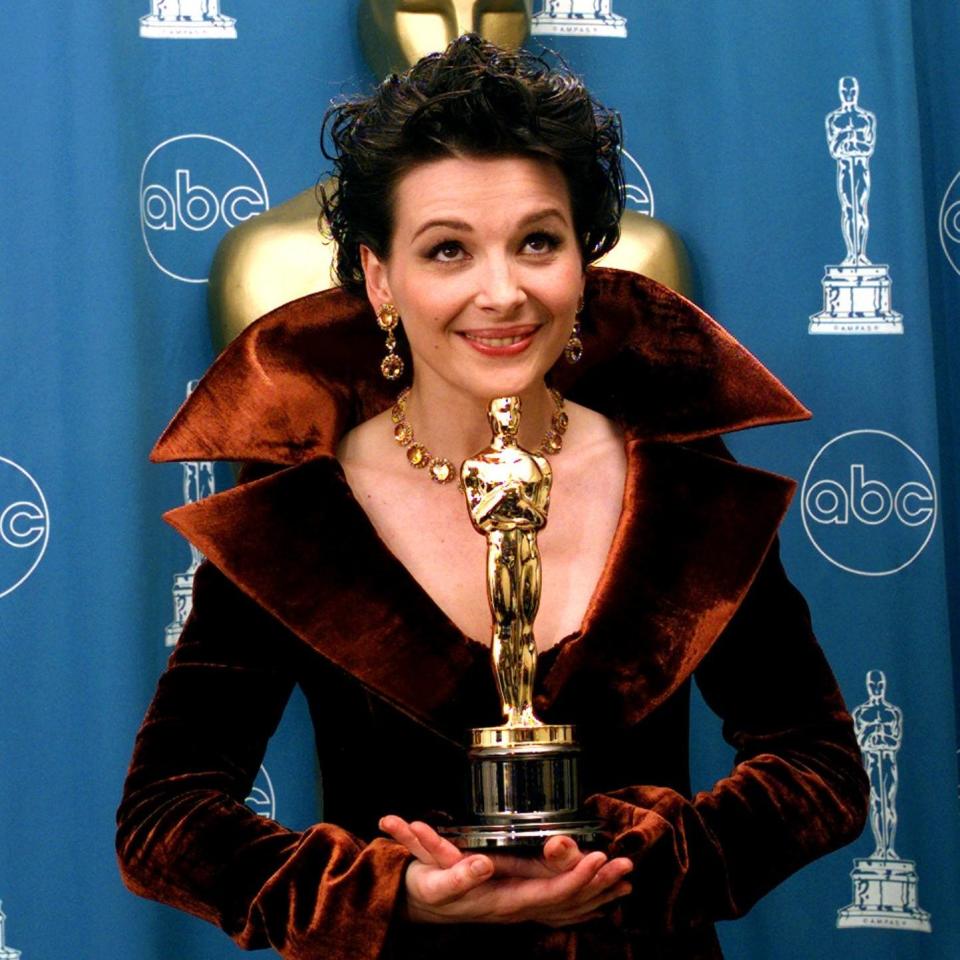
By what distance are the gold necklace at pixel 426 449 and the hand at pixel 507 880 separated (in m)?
0.43

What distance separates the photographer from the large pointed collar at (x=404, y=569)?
141 centimetres

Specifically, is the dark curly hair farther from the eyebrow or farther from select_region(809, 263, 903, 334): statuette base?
select_region(809, 263, 903, 334): statuette base

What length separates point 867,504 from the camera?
199cm

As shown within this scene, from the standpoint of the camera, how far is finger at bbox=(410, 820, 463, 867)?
1.13m

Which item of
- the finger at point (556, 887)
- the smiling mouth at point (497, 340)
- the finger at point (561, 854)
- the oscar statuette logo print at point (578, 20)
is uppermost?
the oscar statuette logo print at point (578, 20)

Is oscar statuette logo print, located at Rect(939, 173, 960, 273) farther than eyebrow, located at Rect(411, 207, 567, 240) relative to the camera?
Yes

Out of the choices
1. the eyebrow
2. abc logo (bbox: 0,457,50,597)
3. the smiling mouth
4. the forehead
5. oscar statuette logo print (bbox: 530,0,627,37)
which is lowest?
abc logo (bbox: 0,457,50,597)

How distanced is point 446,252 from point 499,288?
0.07m

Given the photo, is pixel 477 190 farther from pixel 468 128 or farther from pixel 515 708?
pixel 515 708

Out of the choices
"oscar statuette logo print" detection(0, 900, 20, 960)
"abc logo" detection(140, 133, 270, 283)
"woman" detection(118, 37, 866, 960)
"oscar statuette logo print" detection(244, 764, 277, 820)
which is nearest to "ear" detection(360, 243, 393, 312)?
"woman" detection(118, 37, 866, 960)

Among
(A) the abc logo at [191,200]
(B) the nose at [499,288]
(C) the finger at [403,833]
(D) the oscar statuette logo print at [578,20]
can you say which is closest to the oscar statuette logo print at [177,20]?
(A) the abc logo at [191,200]

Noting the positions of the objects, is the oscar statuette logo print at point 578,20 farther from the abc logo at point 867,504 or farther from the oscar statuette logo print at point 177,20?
the abc logo at point 867,504

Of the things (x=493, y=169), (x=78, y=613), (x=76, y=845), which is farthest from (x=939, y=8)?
(x=76, y=845)

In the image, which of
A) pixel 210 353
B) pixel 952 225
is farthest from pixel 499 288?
pixel 952 225
